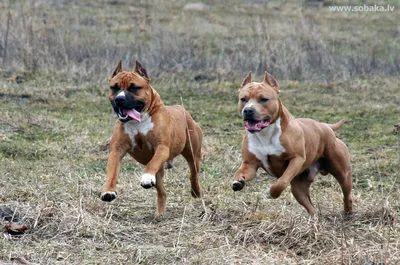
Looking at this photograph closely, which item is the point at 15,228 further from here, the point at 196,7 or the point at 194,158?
the point at 196,7

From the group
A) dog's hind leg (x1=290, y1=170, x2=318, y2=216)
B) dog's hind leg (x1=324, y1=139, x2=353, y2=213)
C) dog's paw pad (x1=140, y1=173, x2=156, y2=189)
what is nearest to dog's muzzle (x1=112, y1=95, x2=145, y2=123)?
dog's paw pad (x1=140, y1=173, x2=156, y2=189)

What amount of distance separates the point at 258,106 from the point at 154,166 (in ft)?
3.50

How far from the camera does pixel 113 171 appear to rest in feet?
25.3

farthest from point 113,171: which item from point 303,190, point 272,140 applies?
point 303,190

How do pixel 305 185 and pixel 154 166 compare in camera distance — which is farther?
pixel 305 185

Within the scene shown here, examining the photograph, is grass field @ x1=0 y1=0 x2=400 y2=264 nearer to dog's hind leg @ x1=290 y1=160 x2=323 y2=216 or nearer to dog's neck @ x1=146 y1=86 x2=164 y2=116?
dog's hind leg @ x1=290 y1=160 x2=323 y2=216

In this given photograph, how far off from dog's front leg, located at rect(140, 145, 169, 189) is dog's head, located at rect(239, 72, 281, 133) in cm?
81

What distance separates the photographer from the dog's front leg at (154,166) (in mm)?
7434

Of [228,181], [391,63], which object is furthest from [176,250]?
[391,63]

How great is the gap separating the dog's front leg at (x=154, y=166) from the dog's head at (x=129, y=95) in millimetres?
352

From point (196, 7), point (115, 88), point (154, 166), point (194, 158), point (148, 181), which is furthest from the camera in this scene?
point (196, 7)

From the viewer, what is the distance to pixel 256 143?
778 centimetres

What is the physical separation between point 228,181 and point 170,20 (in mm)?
12640

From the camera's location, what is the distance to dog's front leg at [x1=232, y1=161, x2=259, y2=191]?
7496mm
